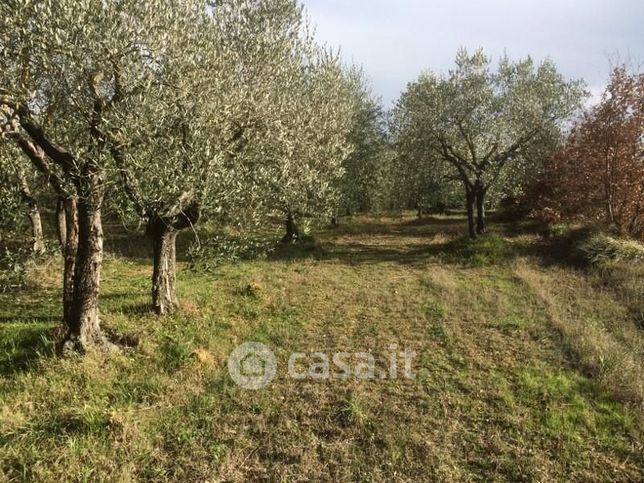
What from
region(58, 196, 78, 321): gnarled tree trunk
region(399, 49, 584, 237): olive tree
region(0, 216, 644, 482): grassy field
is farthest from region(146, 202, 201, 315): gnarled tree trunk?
region(399, 49, 584, 237): olive tree

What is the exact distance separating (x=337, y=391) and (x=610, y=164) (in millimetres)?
18927

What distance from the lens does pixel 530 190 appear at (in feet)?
87.9

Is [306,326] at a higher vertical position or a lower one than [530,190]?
lower

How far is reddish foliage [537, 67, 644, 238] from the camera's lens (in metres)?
20.5

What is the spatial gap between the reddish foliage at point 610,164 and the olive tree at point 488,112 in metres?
2.11

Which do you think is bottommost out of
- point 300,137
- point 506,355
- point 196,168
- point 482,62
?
point 506,355

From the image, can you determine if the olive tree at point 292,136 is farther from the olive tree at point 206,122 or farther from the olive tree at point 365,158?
the olive tree at point 365,158

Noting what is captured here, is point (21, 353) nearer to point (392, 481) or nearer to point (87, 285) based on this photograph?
point (87, 285)

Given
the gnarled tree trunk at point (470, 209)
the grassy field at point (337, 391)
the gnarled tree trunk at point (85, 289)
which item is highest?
the gnarled tree trunk at point (470, 209)

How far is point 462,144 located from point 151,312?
20.7 meters

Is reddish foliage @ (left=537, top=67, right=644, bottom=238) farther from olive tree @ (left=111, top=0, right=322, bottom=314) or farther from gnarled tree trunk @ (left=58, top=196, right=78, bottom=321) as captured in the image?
gnarled tree trunk @ (left=58, top=196, right=78, bottom=321)

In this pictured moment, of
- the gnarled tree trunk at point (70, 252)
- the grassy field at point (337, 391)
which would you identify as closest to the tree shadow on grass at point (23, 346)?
the grassy field at point (337, 391)

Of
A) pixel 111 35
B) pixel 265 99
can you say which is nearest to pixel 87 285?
pixel 111 35

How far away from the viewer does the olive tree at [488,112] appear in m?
24.2
